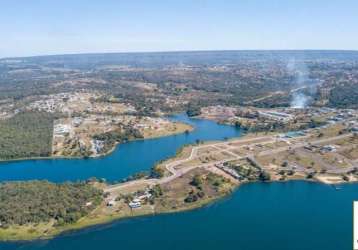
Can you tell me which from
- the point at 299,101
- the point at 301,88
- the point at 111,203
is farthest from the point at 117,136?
the point at 301,88

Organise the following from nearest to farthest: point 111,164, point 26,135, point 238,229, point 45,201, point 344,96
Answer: point 238,229 < point 45,201 < point 111,164 < point 26,135 < point 344,96

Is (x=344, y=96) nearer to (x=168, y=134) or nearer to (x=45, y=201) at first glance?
(x=168, y=134)

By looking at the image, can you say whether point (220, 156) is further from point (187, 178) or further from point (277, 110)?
point (277, 110)

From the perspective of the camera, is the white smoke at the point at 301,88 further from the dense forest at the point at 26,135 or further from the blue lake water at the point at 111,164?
the dense forest at the point at 26,135

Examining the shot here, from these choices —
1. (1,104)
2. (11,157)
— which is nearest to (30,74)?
(1,104)


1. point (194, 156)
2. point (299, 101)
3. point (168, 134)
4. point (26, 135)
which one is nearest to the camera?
point (194, 156)

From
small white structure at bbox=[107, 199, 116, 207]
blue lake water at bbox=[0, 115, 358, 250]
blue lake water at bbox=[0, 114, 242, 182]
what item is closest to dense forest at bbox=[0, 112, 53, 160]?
blue lake water at bbox=[0, 114, 242, 182]
